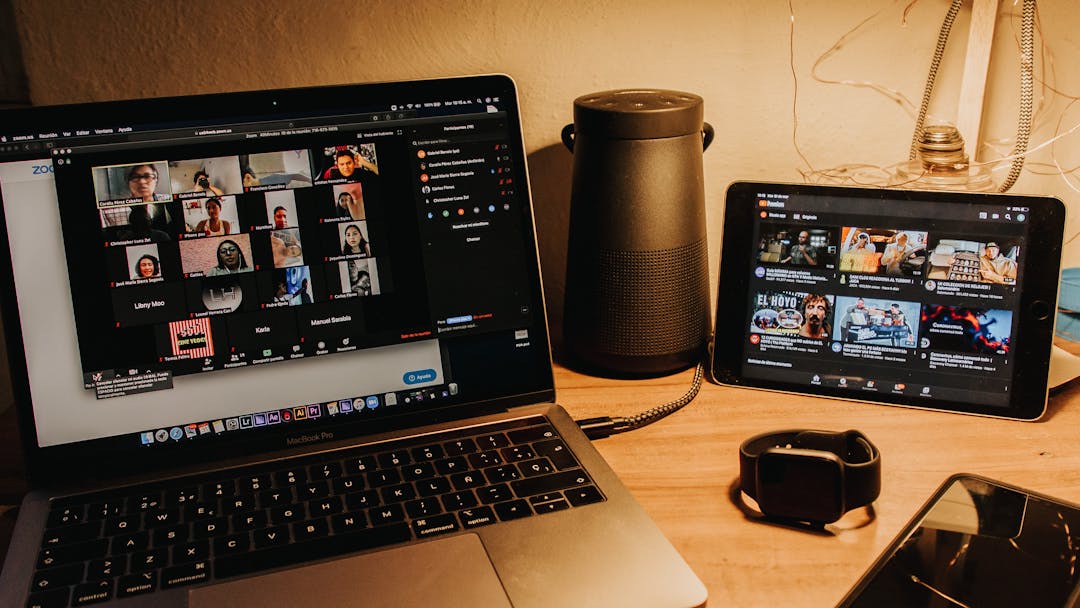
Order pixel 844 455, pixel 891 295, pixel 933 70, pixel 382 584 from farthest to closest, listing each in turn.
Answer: pixel 933 70
pixel 891 295
pixel 844 455
pixel 382 584

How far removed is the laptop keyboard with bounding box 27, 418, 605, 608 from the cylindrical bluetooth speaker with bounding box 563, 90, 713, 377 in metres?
0.18

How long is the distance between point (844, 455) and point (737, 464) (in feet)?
0.29

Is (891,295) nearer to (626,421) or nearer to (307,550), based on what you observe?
(626,421)

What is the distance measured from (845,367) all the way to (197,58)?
726 millimetres

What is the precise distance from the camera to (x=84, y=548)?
67 centimetres

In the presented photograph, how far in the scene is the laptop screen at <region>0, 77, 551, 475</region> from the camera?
74 cm

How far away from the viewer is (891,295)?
88 cm

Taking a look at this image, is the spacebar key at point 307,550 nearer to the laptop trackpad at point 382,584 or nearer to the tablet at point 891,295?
the laptop trackpad at point 382,584

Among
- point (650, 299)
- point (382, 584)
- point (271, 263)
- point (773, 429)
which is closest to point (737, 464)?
point (773, 429)

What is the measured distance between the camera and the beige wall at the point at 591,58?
3.03 ft

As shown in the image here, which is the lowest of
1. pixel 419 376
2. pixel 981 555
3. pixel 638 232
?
pixel 981 555

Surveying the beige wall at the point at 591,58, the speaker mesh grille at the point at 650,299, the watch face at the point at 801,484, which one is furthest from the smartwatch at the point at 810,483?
the beige wall at the point at 591,58

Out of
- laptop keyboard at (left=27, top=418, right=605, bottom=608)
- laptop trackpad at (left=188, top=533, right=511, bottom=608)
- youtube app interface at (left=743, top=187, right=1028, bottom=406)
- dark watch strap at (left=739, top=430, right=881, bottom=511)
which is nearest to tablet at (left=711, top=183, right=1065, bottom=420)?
youtube app interface at (left=743, top=187, right=1028, bottom=406)

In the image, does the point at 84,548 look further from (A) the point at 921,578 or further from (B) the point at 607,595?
(A) the point at 921,578
